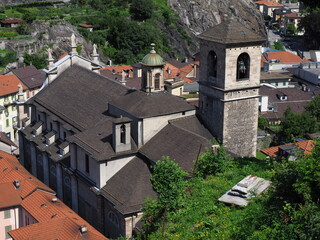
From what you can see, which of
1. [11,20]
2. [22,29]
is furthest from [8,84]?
[11,20]

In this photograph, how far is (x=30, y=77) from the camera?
76.0 meters

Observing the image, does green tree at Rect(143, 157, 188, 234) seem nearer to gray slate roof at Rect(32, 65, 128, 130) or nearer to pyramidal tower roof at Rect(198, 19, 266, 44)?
pyramidal tower roof at Rect(198, 19, 266, 44)

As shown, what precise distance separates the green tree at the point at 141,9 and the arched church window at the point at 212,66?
8492 cm

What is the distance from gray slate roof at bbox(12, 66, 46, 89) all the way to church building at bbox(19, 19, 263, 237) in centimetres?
3273

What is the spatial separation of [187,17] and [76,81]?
92.0 meters

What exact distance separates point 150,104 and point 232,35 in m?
7.64

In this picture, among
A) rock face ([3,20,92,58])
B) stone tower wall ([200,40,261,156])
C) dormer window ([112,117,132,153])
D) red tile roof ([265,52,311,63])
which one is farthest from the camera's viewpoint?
red tile roof ([265,52,311,63])

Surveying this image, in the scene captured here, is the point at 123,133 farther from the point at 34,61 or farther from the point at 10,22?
Result: the point at 10,22

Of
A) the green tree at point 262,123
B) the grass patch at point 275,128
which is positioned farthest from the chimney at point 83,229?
the green tree at point 262,123

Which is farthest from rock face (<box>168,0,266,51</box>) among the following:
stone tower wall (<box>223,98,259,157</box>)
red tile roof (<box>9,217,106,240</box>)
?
red tile roof (<box>9,217,106,240</box>)

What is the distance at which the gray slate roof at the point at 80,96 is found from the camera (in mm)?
42531

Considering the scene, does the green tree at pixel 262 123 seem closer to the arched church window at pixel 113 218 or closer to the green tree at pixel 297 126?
the green tree at pixel 297 126

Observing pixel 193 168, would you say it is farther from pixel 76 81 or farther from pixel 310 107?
pixel 310 107

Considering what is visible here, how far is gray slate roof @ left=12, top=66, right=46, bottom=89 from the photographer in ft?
243
